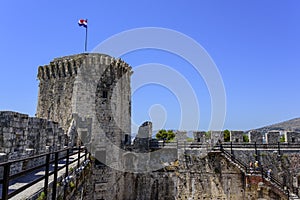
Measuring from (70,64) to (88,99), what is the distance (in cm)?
247

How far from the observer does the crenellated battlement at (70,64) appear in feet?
45.5

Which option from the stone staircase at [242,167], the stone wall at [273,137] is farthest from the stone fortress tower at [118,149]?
the stone wall at [273,137]

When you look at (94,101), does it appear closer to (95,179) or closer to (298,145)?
(95,179)

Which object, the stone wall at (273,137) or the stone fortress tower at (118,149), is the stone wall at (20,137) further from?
the stone wall at (273,137)

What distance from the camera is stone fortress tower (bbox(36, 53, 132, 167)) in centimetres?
1302

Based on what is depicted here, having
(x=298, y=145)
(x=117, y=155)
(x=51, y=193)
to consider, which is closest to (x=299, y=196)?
(x=298, y=145)

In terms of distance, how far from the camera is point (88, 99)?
43.7 feet

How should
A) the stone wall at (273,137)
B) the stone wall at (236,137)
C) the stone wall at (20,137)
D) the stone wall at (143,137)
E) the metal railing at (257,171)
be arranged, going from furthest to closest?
the stone wall at (143,137)
the stone wall at (236,137)
the stone wall at (273,137)
the metal railing at (257,171)
the stone wall at (20,137)

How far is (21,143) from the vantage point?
5.25 metres

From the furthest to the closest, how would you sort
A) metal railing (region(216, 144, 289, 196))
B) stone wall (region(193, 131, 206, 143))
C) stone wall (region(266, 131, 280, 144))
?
stone wall (region(193, 131, 206, 143)) < stone wall (region(266, 131, 280, 144)) < metal railing (region(216, 144, 289, 196))

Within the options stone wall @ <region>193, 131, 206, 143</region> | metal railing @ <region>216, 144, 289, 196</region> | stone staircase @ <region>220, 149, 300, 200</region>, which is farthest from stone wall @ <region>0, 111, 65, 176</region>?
metal railing @ <region>216, 144, 289, 196</region>

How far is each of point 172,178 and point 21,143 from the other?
35.8 ft

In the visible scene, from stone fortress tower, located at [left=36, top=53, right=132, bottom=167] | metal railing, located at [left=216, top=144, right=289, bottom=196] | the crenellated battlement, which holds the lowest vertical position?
metal railing, located at [left=216, top=144, right=289, bottom=196]

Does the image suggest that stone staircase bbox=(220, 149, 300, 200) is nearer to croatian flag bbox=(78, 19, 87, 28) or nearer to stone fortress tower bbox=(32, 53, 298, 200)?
stone fortress tower bbox=(32, 53, 298, 200)
